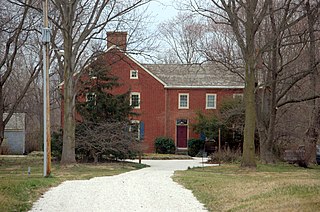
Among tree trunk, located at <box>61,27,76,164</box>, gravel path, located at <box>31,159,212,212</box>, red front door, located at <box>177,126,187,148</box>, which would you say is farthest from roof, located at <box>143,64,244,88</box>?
gravel path, located at <box>31,159,212,212</box>

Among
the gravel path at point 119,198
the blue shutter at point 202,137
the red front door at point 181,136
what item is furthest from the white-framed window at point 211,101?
the gravel path at point 119,198

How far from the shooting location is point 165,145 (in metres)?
49.3

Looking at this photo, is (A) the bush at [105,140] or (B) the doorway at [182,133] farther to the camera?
(B) the doorway at [182,133]

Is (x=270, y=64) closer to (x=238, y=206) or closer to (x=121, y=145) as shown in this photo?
(x=121, y=145)

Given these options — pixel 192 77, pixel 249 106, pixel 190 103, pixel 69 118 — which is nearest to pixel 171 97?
pixel 190 103

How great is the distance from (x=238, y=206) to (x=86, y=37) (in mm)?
20215

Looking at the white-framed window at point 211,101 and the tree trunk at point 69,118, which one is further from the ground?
the white-framed window at point 211,101

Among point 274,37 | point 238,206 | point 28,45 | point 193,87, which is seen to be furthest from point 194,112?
point 238,206

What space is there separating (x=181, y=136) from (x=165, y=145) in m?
2.49

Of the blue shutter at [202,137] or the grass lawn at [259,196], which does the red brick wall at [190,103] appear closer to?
the blue shutter at [202,137]

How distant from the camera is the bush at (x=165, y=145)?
4928 cm

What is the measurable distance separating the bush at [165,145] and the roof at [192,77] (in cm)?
512

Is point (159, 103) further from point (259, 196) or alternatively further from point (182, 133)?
point (259, 196)

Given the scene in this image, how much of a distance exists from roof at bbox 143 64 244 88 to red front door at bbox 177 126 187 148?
3.88 meters
